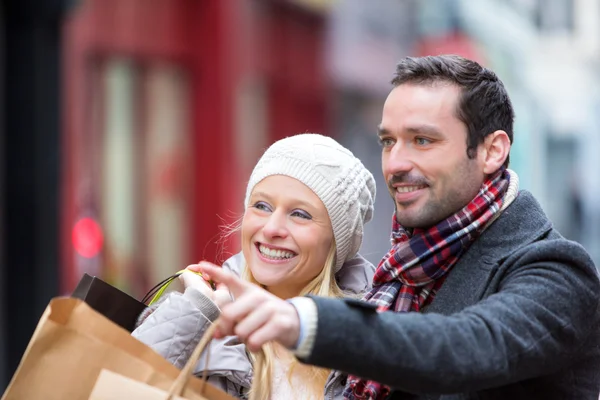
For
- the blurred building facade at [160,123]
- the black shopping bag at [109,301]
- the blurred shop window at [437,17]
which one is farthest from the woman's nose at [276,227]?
the blurred shop window at [437,17]

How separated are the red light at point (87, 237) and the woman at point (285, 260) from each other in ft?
18.3

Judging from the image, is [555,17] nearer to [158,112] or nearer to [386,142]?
[158,112]

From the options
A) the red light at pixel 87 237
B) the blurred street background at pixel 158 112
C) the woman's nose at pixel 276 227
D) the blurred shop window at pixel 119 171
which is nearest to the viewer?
the woman's nose at pixel 276 227

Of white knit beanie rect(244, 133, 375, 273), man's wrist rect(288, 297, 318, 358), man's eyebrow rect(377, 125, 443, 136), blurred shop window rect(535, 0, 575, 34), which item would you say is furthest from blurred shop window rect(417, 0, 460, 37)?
man's wrist rect(288, 297, 318, 358)

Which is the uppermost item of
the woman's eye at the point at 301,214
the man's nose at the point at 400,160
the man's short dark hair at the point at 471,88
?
the man's short dark hair at the point at 471,88

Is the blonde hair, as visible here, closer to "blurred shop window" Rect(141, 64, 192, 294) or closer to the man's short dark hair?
the man's short dark hair

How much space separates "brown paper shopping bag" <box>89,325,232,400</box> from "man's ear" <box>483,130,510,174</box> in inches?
33.1

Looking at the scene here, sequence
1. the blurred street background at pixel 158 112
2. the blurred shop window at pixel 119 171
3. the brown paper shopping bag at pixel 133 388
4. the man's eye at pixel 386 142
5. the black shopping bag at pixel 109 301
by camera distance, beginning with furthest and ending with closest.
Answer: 1. the blurred shop window at pixel 119 171
2. the blurred street background at pixel 158 112
3. the black shopping bag at pixel 109 301
4. the man's eye at pixel 386 142
5. the brown paper shopping bag at pixel 133 388

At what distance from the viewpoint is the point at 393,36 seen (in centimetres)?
1623

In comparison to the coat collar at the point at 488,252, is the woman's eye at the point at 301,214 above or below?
below

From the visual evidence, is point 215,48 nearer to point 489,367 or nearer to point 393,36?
point 393,36

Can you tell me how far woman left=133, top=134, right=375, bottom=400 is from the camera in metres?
3.11

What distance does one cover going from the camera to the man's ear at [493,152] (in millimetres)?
2910

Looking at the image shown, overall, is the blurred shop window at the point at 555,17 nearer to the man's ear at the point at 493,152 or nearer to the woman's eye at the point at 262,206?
the woman's eye at the point at 262,206
